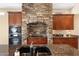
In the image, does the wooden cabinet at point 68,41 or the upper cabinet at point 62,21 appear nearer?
the wooden cabinet at point 68,41

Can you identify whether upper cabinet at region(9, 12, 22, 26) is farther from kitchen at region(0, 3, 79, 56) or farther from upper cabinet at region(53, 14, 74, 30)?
upper cabinet at region(53, 14, 74, 30)

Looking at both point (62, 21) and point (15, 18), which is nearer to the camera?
point (62, 21)

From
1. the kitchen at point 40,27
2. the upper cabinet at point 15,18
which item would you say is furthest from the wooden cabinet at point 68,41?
the upper cabinet at point 15,18

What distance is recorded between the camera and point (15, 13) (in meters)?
2.20

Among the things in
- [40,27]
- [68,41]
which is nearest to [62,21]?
[68,41]

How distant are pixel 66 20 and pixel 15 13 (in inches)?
30.3

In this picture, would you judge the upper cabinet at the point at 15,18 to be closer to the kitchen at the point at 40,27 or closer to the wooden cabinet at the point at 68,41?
the kitchen at the point at 40,27

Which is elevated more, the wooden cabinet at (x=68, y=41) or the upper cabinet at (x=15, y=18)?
the upper cabinet at (x=15, y=18)

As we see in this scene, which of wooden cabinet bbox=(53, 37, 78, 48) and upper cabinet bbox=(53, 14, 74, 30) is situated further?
upper cabinet bbox=(53, 14, 74, 30)

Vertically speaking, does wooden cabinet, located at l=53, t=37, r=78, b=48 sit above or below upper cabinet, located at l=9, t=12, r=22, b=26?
below

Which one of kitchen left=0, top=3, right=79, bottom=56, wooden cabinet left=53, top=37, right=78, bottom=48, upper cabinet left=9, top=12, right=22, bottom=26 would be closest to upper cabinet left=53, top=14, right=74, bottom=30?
kitchen left=0, top=3, right=79, bottom=56

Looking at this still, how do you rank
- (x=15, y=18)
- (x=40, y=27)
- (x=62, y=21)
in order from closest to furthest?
(x=62, y=21) < (x=15, y=18) < (x=40, y=27)

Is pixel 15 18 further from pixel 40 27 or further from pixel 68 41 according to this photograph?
pixel 68 41

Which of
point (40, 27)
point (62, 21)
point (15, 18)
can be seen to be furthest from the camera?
point (40, 27)
